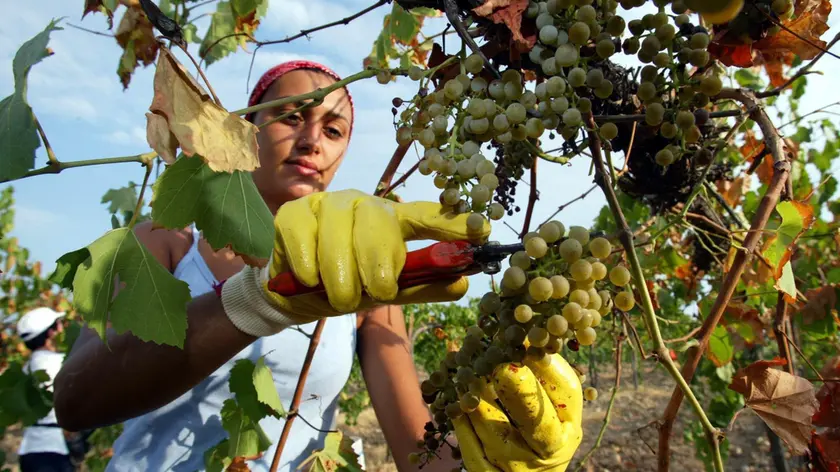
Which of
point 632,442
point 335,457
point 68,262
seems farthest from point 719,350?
point 632,442

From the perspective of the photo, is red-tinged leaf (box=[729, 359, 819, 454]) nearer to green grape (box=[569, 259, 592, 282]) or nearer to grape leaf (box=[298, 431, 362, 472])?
green grape (box=[569, 259, 592, 282])

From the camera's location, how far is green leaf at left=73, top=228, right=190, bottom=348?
1048mm

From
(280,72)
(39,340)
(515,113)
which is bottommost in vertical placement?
(515,113)

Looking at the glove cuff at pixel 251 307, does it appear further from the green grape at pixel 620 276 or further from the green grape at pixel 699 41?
the green grape at pixel 699 41

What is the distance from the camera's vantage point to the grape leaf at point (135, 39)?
1.67 m

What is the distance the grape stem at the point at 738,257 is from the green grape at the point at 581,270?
1.00 ft

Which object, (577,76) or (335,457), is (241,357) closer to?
(335,457)

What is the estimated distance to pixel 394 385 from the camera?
86.9 inches

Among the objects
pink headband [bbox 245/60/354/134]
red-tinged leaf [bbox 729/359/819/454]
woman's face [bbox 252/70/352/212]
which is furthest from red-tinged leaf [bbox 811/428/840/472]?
pink headband [bbox 245/60/354/134]

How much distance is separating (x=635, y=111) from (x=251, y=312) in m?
0.92

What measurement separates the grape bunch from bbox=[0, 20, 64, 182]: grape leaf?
0.82 m

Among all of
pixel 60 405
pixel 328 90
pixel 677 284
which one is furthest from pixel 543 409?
pixel 677 284

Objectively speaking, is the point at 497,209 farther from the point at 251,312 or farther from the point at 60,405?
the point at 60,405

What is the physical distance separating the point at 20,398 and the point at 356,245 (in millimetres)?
2865
